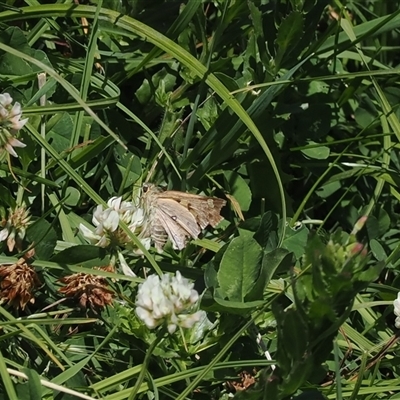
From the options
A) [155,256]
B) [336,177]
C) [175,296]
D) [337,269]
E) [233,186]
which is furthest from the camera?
[336,177]

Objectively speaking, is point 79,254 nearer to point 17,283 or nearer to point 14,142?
point 17,283

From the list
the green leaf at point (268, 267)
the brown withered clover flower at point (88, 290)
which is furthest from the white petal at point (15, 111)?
the green leaf at point (268, 267)

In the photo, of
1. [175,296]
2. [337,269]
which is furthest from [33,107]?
[337,269]

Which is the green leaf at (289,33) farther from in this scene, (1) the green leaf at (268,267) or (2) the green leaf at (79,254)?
(2) the green leaf at (79,254)

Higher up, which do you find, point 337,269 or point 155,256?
point 337,269

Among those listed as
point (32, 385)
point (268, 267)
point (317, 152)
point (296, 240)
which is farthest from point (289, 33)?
point (32, 385)

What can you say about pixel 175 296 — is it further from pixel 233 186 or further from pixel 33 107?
pixel 233 186
